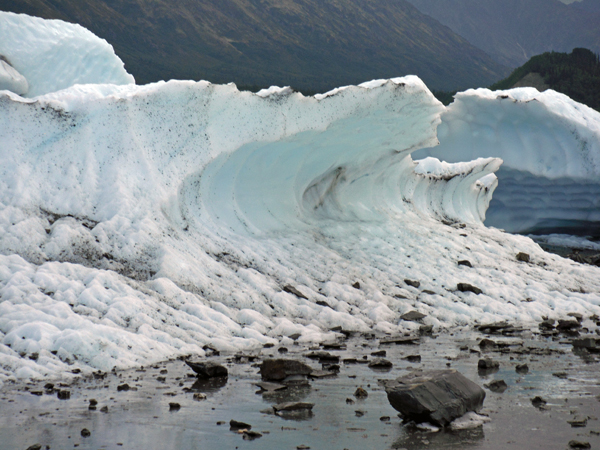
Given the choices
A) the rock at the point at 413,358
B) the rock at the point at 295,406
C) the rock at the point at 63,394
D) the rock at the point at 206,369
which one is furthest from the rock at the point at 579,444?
the rock at the point at 63,394

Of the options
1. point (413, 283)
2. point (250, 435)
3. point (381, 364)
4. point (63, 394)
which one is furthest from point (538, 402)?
point (413, 283)

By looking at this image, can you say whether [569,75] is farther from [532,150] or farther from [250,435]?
[250,435]

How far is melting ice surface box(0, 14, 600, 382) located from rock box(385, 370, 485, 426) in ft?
9.16

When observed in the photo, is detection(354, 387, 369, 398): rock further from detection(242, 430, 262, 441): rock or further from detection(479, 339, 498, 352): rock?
detection(479, 339, 498, 352): rock

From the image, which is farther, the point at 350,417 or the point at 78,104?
the point at 78,104

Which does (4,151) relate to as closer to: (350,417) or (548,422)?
(350,417)

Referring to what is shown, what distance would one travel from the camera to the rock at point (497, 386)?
190 inches

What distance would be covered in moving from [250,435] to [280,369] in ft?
4.87

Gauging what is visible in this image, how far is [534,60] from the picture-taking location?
64.2m

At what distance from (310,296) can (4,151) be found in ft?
14.4

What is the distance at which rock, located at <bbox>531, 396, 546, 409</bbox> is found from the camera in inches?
172

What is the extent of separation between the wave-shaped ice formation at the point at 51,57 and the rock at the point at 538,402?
45.2 feet

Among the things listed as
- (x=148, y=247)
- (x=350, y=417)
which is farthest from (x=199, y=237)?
(x=350, y=417)

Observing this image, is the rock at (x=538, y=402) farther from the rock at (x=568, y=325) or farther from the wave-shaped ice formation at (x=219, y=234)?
the rock at (x=568, y=325)
